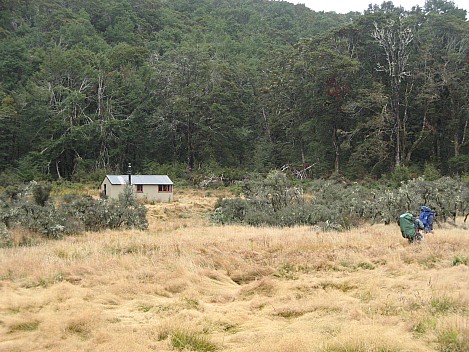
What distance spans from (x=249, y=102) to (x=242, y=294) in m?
48.7

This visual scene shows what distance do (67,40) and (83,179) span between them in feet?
88.2

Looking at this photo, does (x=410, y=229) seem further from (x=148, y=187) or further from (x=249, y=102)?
(x=249, y=102)

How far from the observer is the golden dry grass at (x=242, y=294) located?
5586mm

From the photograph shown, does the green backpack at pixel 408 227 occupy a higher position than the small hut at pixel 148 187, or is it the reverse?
the green backpack at pixel 408 227

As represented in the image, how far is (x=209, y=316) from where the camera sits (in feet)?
22.4

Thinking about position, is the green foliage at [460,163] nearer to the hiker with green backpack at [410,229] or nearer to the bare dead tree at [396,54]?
the bare dead tree at [396,54]

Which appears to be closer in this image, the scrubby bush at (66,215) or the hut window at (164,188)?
the scrubby bush at (66,215)

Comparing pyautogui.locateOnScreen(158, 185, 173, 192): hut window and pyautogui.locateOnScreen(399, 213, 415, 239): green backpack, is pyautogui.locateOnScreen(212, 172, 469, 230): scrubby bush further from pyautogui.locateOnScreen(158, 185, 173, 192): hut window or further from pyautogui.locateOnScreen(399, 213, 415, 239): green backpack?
pyautogui.locateOnScreen(158, 185, 173, 192): hut window

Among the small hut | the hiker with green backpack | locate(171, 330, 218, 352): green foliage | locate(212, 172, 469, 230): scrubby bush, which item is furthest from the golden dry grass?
the small hut

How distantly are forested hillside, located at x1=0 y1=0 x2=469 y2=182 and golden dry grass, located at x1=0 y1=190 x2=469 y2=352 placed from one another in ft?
99.6

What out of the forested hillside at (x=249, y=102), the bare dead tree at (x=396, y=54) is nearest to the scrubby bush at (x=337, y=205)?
the forested hillside at (x=249, y=102)

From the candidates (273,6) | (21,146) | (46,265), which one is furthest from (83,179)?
(273,6)

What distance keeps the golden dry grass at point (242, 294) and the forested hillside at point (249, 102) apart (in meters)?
30.4

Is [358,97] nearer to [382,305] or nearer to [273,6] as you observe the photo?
[382,305]
